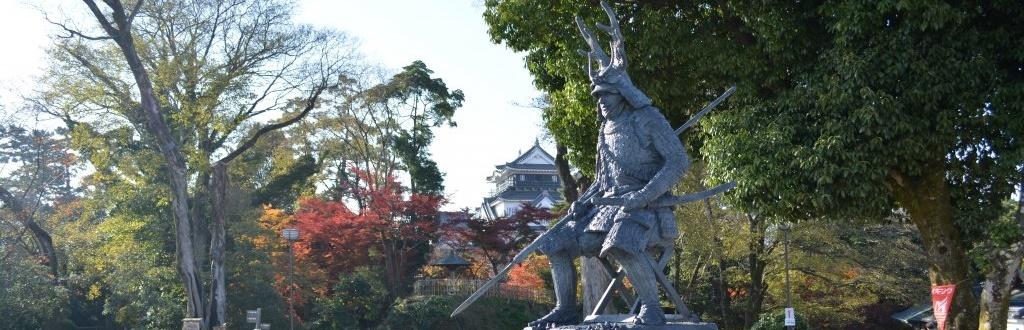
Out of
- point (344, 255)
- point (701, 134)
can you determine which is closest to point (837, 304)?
point (701, 134)

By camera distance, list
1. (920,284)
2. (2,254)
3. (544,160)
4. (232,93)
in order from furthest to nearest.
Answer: (544,160) → (2,254) → (232,93) → (920,284)

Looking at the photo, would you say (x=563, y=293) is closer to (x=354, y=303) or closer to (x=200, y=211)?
(x=354, y=303)

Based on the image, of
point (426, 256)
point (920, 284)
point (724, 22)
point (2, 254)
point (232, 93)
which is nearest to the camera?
point (724, 22)

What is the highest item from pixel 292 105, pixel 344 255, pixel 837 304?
pixel 292 105

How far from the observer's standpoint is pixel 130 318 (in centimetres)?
2561

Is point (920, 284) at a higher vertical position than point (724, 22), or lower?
lower

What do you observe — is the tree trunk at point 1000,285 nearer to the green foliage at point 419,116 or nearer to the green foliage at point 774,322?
the green foliage at point 774,322

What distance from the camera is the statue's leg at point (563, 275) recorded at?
270 inches

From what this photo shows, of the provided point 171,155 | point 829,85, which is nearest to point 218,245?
point 171,155

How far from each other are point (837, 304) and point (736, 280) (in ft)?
7.62

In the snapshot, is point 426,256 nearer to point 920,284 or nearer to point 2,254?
point 2,254

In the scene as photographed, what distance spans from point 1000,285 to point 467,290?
61.3 feet

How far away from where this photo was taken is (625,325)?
643 cm

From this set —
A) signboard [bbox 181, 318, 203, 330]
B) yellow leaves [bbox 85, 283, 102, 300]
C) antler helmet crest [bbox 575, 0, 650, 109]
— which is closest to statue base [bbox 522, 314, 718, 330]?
antler helmet crest [bbox 575, 0, 650, 109]
